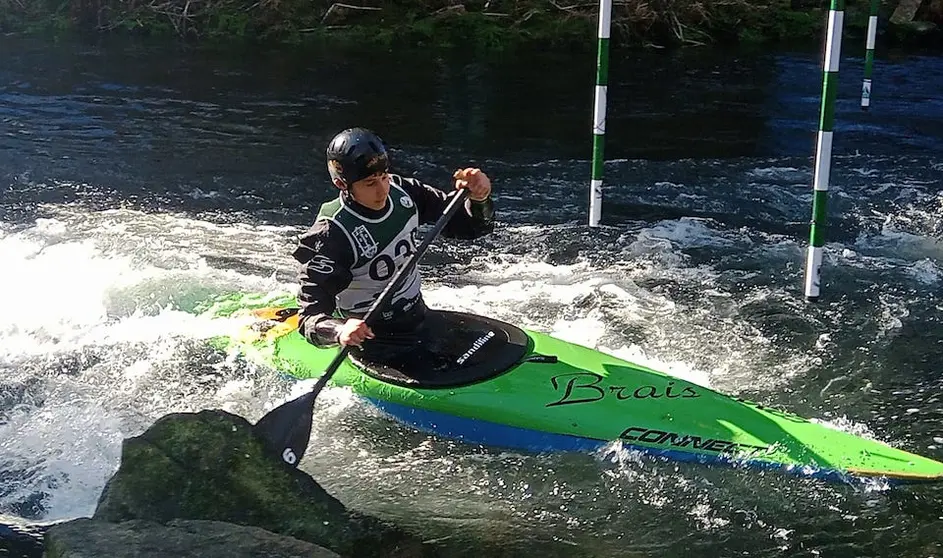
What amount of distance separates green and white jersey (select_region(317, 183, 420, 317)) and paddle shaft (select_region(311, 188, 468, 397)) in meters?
0.08

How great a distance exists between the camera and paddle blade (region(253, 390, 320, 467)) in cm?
342

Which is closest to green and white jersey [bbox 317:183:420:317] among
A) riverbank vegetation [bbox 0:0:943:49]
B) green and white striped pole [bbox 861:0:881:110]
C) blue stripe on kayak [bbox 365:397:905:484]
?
blue stripe on kayak [bbox 365:397:905:484]

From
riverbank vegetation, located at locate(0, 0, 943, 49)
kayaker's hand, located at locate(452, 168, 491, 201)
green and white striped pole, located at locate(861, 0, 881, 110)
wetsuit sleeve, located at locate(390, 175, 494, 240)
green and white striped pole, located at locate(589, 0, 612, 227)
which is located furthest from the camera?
riverbank vegetation, located at locate(0, 0, 943, 49)

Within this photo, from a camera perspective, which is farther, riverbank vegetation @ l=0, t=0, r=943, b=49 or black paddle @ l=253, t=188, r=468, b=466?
riverbank vegetation @ l=0, t=0, r=943, b=49

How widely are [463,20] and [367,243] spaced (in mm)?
11016

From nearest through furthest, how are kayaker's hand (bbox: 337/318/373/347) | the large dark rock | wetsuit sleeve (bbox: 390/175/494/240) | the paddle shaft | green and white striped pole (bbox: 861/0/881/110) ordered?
the large dark rock, kayaker's hand (bbox: 337/318/373/347), the paddle shaft, wetsuit sleeve (bbox: 390/175/494/240), green and white striped pole (bbox: 861/0/881/110)

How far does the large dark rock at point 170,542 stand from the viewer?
271 cm

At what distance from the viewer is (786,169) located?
775cm

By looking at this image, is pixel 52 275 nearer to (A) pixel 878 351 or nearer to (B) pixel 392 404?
(B) pixel 392 404

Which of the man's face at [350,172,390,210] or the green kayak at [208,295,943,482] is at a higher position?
the man's face at [350,172,390,210]

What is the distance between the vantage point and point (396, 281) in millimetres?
3574

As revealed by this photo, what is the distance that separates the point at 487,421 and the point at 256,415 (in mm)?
1049

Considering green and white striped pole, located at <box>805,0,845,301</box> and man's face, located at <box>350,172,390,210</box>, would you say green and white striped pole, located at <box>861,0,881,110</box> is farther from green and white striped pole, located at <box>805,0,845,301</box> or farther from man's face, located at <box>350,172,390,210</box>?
man's face, located at <box>350,172,390,210</box>

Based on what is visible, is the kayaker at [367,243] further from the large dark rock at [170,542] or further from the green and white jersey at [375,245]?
the large dark rock at [170,542]
